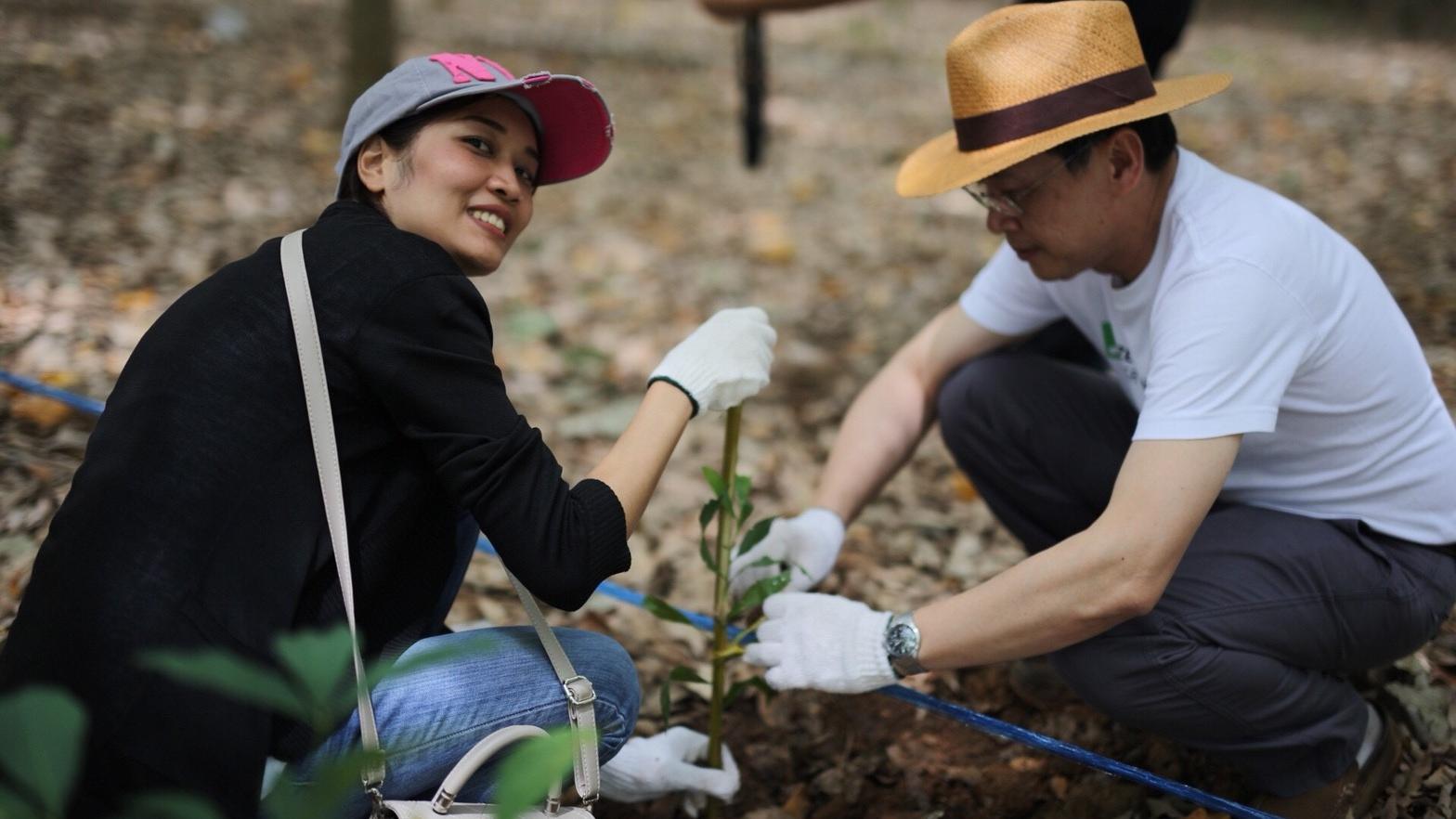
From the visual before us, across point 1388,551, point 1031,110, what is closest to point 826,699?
point 1388,551

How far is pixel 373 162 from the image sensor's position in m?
1.57

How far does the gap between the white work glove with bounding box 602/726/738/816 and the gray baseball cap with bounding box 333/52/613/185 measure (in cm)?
93

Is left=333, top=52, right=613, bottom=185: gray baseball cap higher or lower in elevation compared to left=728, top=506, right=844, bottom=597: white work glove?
higher

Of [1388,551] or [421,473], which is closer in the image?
[421,473]

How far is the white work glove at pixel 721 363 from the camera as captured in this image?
1.65 meters

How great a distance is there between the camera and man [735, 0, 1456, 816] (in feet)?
5.55

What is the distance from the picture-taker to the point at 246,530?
1.33 meters

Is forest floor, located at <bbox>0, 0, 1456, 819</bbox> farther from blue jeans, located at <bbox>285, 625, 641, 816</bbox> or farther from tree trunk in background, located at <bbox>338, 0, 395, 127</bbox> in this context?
blue jeans, located at <bbox>285, 625, 641, 816</bbox>

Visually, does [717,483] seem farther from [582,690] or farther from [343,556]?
[343,556]

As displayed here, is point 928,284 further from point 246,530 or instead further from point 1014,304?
point 246,530

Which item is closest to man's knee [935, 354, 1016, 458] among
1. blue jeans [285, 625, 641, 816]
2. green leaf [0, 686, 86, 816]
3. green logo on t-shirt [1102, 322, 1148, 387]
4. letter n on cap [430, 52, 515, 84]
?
green logo on t-shirt [1102, 322, 1148, 387]

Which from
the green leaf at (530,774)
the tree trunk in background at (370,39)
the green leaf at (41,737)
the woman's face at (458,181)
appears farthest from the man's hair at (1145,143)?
the tree trunk in background at (370,39)

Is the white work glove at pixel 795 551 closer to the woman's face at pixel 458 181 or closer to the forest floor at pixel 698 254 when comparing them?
the forest floor at pixel 698 254

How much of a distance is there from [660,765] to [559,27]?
742 cm
